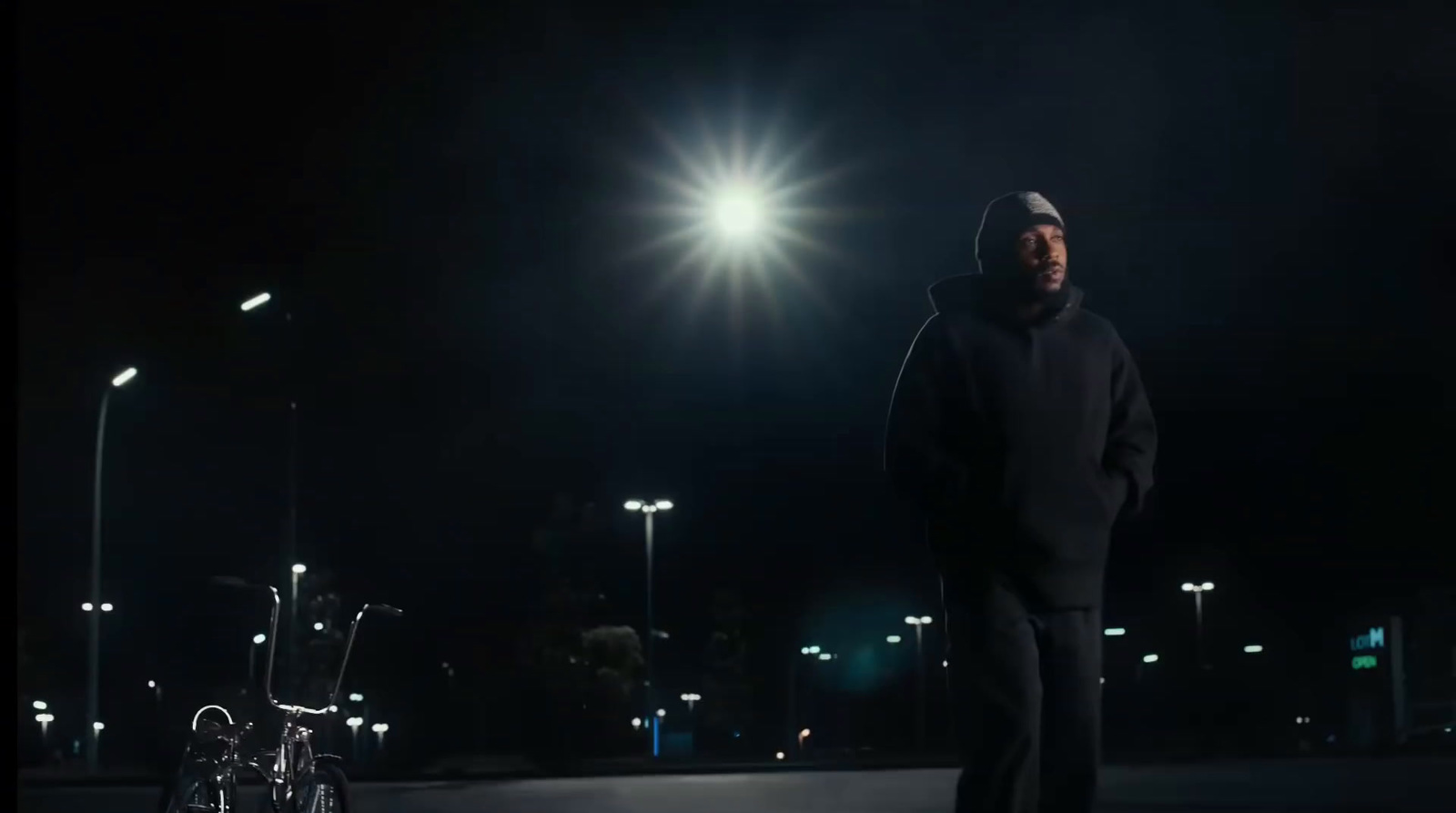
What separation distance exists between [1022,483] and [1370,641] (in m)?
42.7

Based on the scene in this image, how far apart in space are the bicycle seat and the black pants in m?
5.50

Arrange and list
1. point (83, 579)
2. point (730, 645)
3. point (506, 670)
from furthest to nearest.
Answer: point (730, 645) → point (83, 579) → point (506, 670)

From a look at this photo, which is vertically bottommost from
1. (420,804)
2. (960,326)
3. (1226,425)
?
(420,804)

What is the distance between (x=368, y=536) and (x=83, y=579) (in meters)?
8.69

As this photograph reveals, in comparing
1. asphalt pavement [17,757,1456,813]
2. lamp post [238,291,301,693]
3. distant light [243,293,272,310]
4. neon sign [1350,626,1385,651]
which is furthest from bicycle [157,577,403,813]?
neon sign [1350,626,1385,651]

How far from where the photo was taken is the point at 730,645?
38.4 m

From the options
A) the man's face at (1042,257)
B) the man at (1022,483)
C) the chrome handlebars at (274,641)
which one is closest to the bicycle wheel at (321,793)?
the chrome handlebars at (274,641)

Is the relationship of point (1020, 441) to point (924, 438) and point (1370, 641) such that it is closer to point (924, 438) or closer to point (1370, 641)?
point (924, 438)

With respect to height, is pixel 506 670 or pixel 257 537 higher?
pixel 257 537

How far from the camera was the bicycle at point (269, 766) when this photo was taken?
28.4ft

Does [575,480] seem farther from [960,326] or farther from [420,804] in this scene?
[960,326]

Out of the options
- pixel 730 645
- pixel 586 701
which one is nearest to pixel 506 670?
pixel 586 701

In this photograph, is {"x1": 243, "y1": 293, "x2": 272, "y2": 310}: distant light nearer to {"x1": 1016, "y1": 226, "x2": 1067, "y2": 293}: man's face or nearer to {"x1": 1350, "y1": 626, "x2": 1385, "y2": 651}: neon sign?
{"x1": 1016, "y1": 226, "x2": 1067, "y2": 293}: man's face

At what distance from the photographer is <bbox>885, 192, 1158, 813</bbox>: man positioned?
14.8ft
